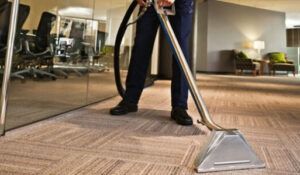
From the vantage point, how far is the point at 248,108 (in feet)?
7.76

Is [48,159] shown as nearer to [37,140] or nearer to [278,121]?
[37,140]

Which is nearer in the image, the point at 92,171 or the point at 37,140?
the point at 92,171

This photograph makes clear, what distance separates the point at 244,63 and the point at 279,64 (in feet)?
5.27

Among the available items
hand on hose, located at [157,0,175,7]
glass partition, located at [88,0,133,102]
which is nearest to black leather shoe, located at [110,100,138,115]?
glass partition, located at [88,0,133,102]

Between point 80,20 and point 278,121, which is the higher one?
point 80,20

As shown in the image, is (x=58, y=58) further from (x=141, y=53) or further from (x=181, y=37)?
(x=181, y=37)

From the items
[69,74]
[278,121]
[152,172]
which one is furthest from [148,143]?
[69,74]

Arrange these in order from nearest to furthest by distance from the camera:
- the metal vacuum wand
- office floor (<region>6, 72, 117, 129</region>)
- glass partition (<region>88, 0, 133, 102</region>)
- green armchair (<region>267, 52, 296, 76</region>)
Result: the metal vacuum wand → office floor (<region>6, 72, 117, 129</region>) → glass partition (<region>88, 0, 133, 102</region>) → green armchair (<region>267, 52, 296, 76</region>)

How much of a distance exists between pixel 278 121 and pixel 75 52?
1436 millimetres

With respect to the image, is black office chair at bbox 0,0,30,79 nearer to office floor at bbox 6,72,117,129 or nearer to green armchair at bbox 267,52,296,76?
office floor at bbox 6,72,117,129

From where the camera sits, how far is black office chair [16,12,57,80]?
6.14ft

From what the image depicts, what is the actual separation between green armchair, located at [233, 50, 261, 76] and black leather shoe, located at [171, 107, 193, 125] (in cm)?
870

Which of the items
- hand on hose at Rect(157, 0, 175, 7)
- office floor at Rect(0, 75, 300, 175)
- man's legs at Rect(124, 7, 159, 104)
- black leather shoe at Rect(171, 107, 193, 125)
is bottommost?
office floor at Rect(0, 75, 300, 175)

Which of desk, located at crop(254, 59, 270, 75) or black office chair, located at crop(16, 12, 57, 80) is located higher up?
desk, located at crop(254, 59, 270, 75)
